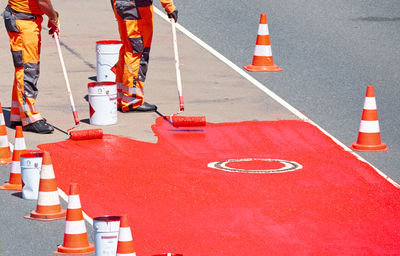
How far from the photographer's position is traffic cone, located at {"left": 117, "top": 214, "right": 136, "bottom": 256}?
7.49 m

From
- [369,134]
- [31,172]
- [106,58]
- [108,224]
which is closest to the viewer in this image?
[108,224]

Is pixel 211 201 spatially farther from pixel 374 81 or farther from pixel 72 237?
pixel 374 81

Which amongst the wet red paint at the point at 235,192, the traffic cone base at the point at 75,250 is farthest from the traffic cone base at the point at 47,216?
the traffic cone base at the point at 75,250

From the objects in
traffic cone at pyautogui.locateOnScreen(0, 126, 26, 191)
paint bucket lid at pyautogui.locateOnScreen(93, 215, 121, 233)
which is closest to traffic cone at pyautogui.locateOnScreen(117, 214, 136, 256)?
paint bucket lid at pyautogui.locateOnScreen(93, 215, 121, 233)

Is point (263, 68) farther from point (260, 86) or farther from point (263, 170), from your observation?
point (263, 170)

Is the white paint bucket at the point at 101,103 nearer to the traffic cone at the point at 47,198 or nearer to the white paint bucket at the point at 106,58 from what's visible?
the white paint bucket at the point at 106,58

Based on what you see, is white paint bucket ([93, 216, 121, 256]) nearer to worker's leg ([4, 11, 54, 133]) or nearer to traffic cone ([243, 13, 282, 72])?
worker's leg ([4, 11, 54, 133])

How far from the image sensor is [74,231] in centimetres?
862

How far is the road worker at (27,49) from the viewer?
487 inches

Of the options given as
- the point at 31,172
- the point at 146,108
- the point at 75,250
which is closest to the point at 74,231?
the point at 75,250

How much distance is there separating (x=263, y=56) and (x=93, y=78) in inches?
104

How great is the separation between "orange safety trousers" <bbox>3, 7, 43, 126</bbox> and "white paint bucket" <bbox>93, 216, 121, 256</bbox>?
4.63 meters

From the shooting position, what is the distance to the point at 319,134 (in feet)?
41.8

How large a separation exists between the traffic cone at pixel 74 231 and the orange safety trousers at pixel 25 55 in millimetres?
4109
